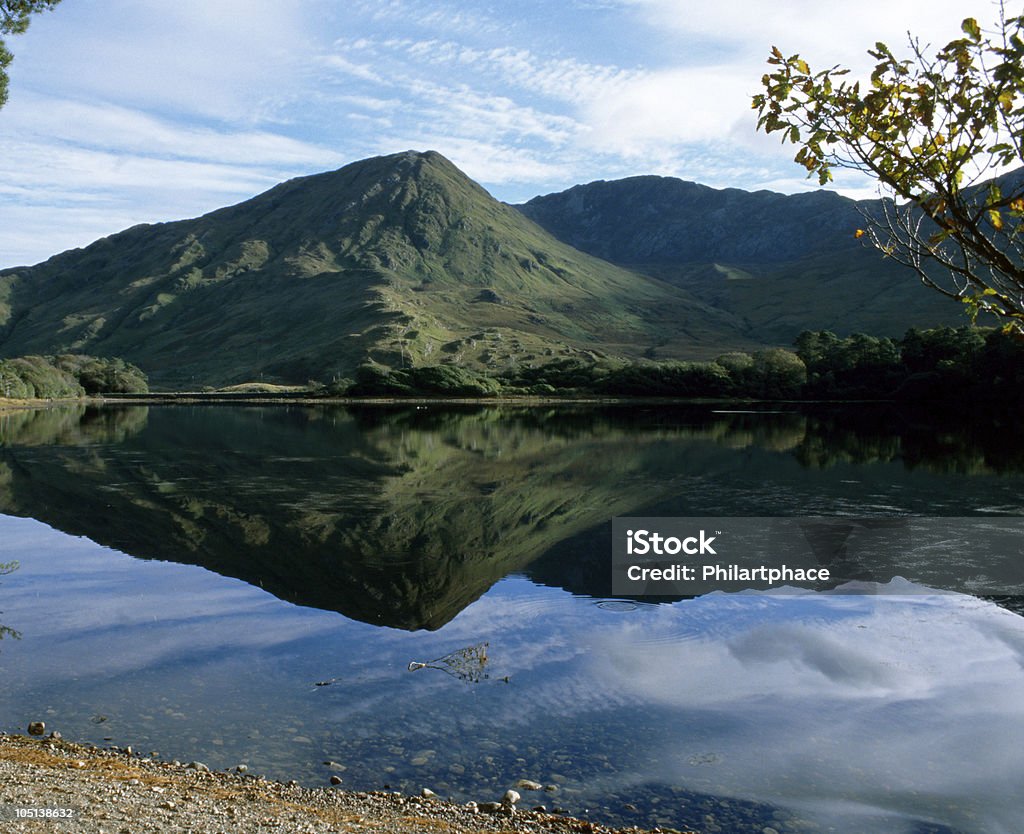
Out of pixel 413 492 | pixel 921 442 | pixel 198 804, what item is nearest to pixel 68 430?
pixel 413 492

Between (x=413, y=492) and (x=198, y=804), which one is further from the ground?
(x=413, y=492)

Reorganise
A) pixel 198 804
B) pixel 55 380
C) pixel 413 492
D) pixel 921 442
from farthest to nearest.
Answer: pixel 55 380 → pixel 921 442 → pixel 413 492 → pixel 198 804

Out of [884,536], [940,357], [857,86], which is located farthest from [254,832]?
[940,357]

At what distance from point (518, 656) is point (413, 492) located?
22.7 metres

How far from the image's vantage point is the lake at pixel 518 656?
11.4 m

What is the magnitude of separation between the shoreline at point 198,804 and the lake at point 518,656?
630 millimetres

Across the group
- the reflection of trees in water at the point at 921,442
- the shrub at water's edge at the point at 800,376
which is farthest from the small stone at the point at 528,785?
the shrub at water's edge at the point at 800,376

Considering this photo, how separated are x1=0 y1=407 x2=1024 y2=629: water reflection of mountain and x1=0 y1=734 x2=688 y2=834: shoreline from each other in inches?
322

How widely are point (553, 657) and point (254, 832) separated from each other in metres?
8.51

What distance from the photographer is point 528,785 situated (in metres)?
11.0

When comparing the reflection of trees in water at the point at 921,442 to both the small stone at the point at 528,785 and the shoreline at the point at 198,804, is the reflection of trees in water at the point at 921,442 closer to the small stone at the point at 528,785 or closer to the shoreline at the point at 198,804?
the small stone at the point at 528,785

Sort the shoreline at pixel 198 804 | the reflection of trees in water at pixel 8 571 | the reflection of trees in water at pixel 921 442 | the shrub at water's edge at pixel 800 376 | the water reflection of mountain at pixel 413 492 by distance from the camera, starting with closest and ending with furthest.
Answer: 1. the shoreline at pixel 198 804
2. the reflection of trees in water at pixel 8 571
3. the water reflection of mountain at pixel 413 492
4. the reflection of trees in water at pixel 921 442
5. the shrub at water's edge at pixel 800 376

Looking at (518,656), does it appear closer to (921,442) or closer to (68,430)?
(921,442)

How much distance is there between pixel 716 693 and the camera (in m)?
14.5
